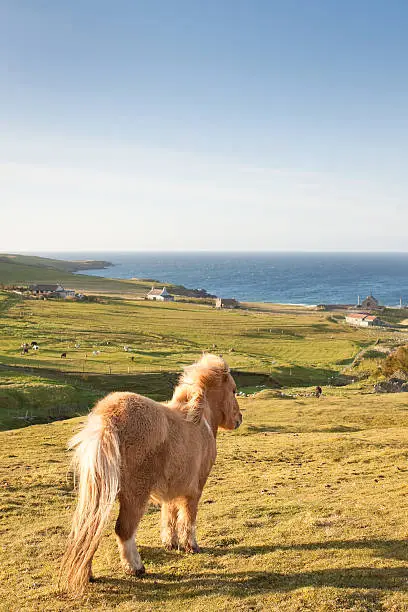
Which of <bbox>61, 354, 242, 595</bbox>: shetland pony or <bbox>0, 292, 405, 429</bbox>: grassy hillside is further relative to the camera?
<bbox>0, 292, 405, 429</bbox>: grassy hillside

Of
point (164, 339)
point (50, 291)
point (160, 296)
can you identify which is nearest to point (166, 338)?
point (164, 339)

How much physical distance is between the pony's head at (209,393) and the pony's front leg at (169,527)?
6.21 ft

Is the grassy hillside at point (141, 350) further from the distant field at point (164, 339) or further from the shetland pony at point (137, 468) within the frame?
the shetland pony at point (137, 468)

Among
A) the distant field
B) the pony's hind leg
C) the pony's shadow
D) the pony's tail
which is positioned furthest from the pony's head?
the distant field

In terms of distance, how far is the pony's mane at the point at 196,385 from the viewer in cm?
951

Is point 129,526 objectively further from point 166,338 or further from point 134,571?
point 166,338

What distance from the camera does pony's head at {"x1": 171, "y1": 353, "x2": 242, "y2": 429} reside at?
9.63 metres

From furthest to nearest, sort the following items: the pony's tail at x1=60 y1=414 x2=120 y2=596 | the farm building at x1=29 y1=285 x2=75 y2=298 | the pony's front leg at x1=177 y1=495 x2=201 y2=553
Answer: the farm building at x1=29 y1=285 x2=75 y2=298 → the pony's front leg at x1=177 y1=495 x2=201 y2=553 → the pony's tail at x1=60 y1=414 x2=120 y2=596

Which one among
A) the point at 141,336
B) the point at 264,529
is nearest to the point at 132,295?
the point at 141,336

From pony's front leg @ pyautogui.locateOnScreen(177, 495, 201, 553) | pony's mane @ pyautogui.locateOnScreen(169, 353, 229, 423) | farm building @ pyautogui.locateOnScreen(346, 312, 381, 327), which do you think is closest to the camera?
pony's front leg @ pyautogui.locateOnScreen(177, 495, 201, 553)

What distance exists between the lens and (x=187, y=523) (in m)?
9.50

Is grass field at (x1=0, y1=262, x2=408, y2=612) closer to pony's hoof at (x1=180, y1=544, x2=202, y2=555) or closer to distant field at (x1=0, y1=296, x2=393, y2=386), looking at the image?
pony's hoof at (x1=180, y1=544, x2=202, y2=555)

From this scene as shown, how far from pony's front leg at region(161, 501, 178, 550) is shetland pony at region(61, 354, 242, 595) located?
0.06ft

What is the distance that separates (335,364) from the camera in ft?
253
